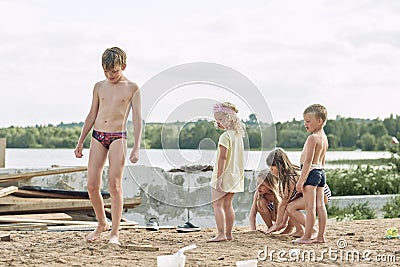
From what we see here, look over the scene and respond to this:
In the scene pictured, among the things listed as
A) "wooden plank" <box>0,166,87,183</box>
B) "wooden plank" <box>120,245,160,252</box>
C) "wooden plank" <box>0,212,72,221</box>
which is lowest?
"wooden plank" <box>120,245,160,252</box>

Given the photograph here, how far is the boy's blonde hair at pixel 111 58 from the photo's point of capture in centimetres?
636

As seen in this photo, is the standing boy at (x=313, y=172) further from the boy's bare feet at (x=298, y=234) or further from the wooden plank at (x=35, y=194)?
the wooden plank at (x=35, y=194)

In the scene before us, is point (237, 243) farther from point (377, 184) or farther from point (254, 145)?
point (377, 184)

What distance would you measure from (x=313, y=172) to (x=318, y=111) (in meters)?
0.61

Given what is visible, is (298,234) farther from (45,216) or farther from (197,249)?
(45,216)

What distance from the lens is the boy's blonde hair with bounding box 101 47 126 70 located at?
636cm

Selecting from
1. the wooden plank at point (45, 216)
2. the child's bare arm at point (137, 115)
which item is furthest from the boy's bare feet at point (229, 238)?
the wooden plank at point (45, 216)

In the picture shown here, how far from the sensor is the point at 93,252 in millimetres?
5715

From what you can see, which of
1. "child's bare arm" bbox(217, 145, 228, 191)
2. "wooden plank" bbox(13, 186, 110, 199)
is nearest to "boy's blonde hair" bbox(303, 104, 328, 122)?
"child's bare arm" bbox(217, 145, 228, 191)

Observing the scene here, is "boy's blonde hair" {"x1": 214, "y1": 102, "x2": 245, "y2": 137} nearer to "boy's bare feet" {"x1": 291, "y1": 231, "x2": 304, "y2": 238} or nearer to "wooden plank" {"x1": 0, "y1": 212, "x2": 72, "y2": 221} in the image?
"boy's bare feet" {"x1": 291, "y1": 231, "x2": 304, "y2": 238}

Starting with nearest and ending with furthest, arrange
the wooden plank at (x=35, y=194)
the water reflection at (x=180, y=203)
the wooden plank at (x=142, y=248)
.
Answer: the wooden plank at (x=142, y=248) < the wooden plank at (x=35, y=194) < the water reflection at (x=180, y=203)

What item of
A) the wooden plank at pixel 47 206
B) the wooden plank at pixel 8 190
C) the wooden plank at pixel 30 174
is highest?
the wooden plank at pixel 30 174

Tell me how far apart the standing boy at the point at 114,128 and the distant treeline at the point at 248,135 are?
0.43 feet

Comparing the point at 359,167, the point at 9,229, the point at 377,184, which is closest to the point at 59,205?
the point at 9,229
